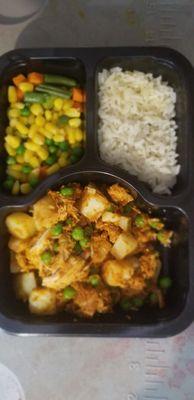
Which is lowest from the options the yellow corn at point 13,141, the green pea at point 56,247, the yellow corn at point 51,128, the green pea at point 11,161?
the green pea at point 56,247

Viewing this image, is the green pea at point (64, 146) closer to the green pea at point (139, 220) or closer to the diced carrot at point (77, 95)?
the diced carrot at point (77, 95)

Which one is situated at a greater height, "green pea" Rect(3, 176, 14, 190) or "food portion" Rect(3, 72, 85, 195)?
"food portion" Rect(3, 72, 85, 195)

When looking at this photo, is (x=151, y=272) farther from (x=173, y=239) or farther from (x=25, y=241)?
(x=25, y=241)

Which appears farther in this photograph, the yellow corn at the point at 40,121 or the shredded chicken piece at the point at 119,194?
the yellow corn at the point at 40,121

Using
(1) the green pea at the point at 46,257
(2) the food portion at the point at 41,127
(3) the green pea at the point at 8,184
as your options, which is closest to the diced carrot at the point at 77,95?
(2) the food portion at the point at 41,127

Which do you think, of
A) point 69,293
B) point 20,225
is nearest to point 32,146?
point 20,225

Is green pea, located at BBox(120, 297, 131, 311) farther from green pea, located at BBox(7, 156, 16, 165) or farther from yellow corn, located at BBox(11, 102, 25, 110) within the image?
yellow corn, located at BBox(11, 102, 25, 110)


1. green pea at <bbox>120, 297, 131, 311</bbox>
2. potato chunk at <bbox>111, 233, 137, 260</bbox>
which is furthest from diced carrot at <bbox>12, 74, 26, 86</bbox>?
green pea at <bbox>120, 297, 131, 311</bbox>
